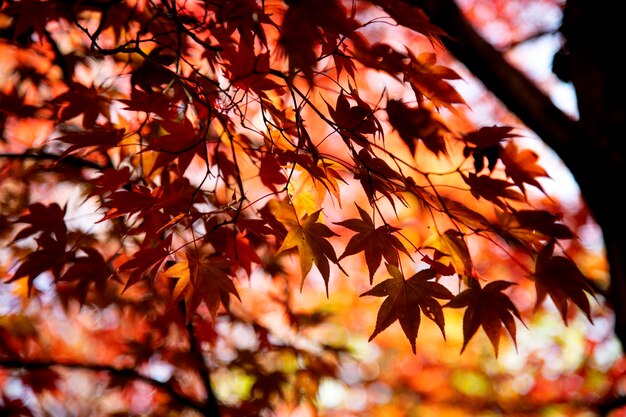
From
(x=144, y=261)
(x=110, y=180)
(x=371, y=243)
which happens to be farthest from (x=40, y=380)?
(x=371, y=243)

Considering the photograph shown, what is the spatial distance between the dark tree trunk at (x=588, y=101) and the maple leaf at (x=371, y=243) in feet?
2.78

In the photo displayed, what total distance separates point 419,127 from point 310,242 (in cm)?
46

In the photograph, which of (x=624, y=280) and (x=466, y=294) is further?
(x=624, y=280)

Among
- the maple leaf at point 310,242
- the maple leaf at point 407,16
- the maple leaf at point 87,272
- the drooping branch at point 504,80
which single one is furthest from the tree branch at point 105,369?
the drooping branch at point 504,80

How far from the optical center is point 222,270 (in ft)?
3.64

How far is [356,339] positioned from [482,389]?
1.20 m

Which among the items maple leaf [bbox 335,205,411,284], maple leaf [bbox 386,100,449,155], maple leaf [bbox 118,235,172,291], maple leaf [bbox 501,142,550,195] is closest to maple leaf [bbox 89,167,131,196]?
maple leaf [bbox 118,235,172,291]

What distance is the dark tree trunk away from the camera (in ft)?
5.17

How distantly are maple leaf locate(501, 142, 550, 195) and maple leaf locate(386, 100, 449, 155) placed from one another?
0.15 meters

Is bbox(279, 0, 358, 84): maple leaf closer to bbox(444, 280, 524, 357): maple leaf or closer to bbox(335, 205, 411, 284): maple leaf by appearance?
bbox(335, 205, 411, 284): maple leaf

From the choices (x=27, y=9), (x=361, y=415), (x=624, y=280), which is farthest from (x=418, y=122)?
(x=361, y=415)

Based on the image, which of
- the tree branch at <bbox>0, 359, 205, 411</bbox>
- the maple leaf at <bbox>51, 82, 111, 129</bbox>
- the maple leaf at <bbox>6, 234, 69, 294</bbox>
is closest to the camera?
the maple leaf at <bbox>6, 234, 69, 294</bbox>

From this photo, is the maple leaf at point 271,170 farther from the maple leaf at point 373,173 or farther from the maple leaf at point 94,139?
the maple leaf at point 94,139

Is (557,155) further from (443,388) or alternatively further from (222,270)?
(443,388)
